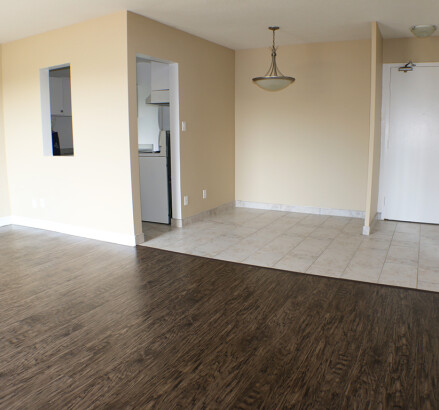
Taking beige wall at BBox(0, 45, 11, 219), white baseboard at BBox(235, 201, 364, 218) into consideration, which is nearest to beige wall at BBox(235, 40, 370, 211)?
white baseboard at BBox(235, 201, 364, 218)

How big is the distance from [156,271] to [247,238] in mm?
1417

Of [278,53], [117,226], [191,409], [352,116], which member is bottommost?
[191,409]

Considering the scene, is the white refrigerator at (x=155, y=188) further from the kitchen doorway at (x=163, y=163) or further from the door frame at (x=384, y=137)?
the door frame at (x=384, y=137)

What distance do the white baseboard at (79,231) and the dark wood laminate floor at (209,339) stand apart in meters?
0.75

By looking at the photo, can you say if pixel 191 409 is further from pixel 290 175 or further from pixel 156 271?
pixel 290 175

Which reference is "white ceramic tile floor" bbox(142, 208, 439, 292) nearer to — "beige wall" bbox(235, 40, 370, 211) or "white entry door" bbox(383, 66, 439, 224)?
"white entry door" bbox(383, 66, 439, 224)

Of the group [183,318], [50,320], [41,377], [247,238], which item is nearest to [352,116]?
[247,238]

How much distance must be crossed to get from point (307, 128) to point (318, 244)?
2221 mm

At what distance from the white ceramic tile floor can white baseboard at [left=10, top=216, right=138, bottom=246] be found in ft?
0.91

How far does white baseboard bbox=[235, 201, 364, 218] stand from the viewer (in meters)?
5.93

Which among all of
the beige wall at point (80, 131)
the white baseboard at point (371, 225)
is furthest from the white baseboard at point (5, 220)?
the white baseboard at point (371, 225)

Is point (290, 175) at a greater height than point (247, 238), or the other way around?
point (290, 175)

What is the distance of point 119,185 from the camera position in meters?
4.49

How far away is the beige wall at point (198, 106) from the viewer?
443 cm
